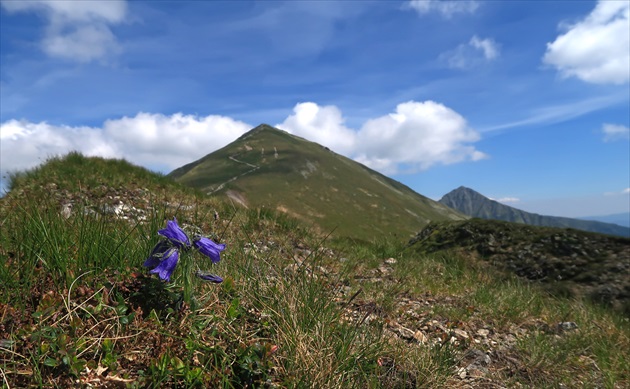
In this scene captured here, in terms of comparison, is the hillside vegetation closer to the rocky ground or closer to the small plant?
the small plant

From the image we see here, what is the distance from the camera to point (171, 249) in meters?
3.11

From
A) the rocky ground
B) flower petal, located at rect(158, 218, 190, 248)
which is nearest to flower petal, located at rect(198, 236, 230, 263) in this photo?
flower petal, located at rect(158, 218, 190, 248)

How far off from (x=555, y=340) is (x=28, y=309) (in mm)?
6374

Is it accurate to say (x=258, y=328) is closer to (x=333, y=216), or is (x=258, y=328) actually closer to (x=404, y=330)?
(x=404, y=330)

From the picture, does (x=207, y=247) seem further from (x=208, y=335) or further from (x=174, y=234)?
(x=208, y=335)

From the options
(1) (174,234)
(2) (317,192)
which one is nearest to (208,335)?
(1) (174,234)

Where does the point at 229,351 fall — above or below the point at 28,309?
below

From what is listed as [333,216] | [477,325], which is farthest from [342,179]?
[477,325]

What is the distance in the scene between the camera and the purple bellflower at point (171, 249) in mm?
3076

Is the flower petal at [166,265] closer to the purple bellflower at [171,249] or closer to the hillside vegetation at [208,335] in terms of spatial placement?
the purple bellflower at [171,249]

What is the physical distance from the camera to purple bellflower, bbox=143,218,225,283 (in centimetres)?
308

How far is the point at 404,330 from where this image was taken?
5.23 meters

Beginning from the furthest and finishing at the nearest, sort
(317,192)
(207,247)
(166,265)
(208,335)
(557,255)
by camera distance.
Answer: (317,192), (557,255), (208,335), (207,247), (166,265)

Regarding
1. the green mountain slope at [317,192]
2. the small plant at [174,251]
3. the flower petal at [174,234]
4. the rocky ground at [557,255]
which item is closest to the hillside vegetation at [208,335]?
the small plant at [174,251]
